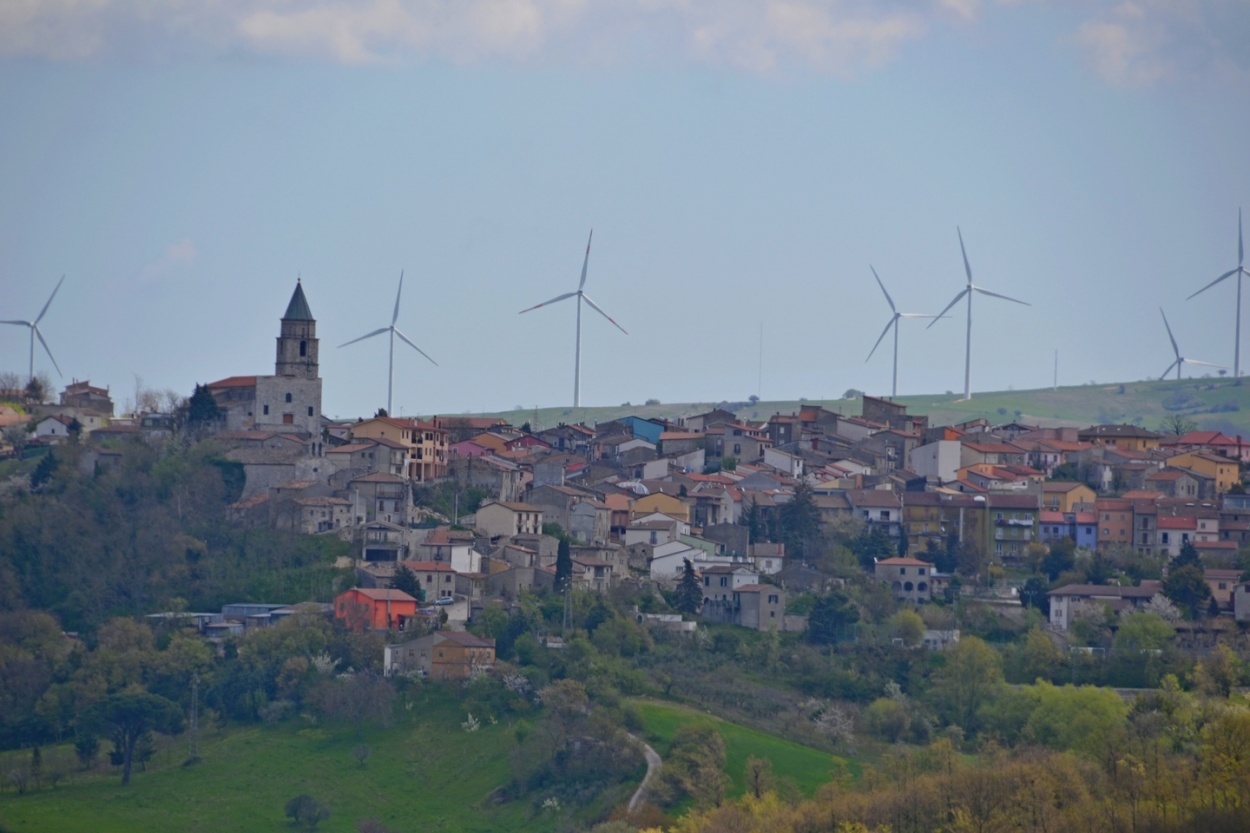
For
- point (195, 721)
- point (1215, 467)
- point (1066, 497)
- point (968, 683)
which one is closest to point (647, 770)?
point (968, 683)

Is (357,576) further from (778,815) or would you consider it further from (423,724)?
(778,815)

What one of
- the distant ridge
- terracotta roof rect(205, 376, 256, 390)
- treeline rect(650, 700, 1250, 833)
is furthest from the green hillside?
treeline rect(650, 700, 1250, 833)

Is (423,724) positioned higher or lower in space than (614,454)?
lower

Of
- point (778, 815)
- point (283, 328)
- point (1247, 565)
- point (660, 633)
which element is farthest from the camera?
point (283, 328)

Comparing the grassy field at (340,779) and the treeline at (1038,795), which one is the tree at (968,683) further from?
the treeline at (1038,795)

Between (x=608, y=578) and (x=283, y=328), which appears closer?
(x=608, y=578)

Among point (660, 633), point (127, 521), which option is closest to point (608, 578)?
point (660, 633)

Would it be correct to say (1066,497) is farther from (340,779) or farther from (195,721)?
(195,721)

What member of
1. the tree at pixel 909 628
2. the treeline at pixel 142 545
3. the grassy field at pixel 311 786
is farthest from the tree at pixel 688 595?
the treeline at pixel 142 545
